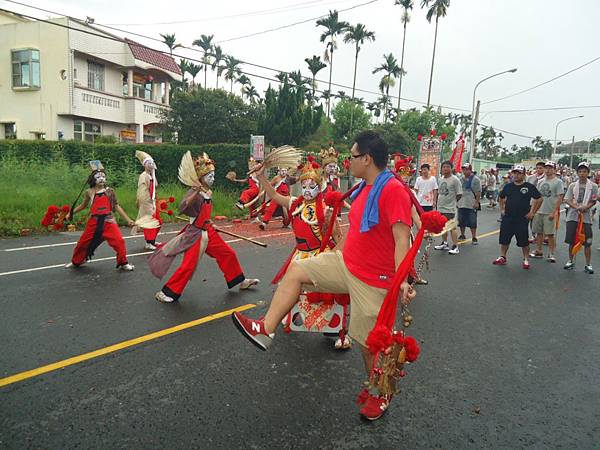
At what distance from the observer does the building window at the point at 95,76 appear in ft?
85.3

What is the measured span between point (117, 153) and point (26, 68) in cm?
1251

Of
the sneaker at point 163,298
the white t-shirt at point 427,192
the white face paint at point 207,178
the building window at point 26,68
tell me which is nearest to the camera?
the sneaker at point 163,298

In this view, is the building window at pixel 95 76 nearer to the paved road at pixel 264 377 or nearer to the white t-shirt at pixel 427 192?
A: the paved road at pixel 264 377

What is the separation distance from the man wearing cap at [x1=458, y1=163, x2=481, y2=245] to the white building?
Result: 20440 millimetres

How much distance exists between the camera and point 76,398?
3236 mm

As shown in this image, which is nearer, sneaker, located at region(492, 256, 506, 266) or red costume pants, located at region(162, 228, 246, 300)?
red costume pants, located at region(162, 228, 246, 300)

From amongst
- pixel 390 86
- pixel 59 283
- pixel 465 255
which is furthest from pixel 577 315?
pixel 390 86

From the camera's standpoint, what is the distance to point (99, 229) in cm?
695

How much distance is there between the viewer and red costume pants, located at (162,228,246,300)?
18.0 ft

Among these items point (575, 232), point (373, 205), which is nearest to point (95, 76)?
point (575, 232)

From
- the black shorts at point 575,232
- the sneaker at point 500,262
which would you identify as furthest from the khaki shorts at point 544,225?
the sneaker at point 500,262

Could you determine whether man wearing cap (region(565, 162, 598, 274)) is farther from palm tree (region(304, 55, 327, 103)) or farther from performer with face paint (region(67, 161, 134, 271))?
palm tree (region(304, 55, 327, 103))

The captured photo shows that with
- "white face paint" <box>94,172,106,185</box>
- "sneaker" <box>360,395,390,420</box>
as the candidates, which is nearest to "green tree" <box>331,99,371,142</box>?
"white face paint" <box>94,172,106,185</box>

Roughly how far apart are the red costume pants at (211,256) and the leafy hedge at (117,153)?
1112cm
